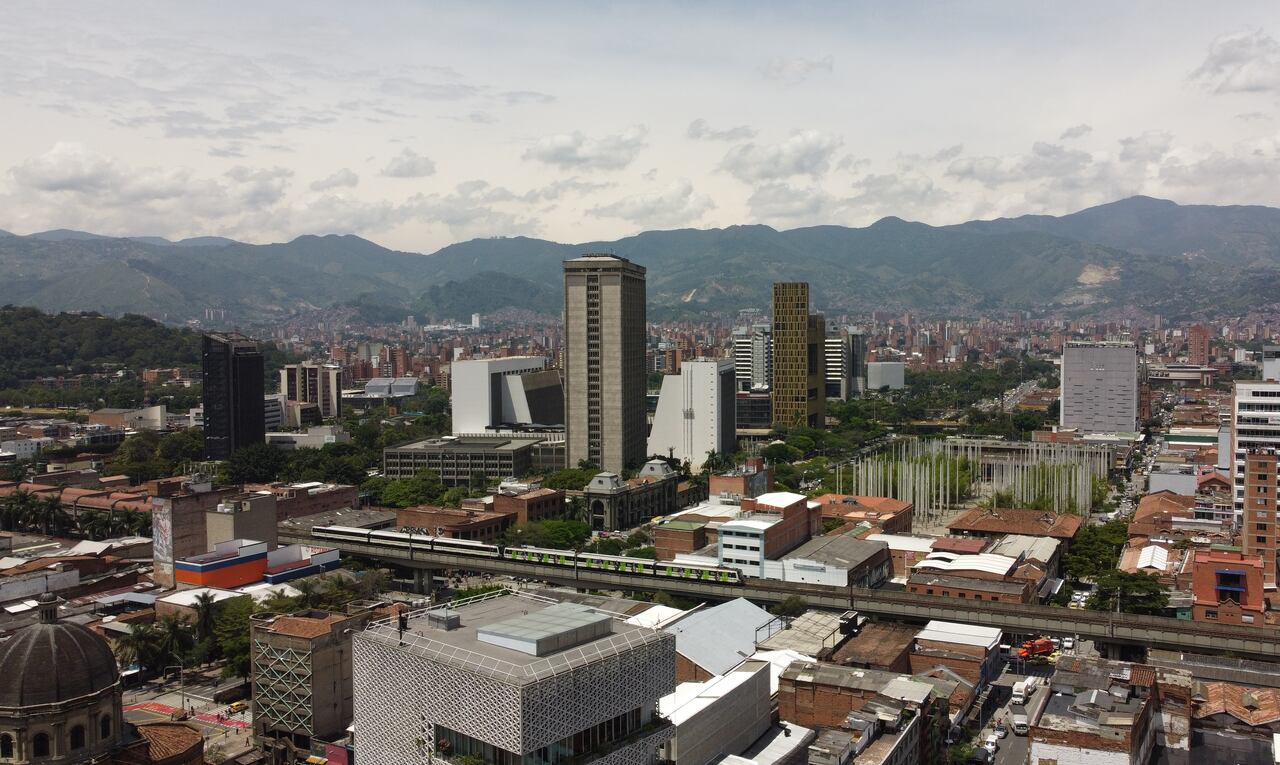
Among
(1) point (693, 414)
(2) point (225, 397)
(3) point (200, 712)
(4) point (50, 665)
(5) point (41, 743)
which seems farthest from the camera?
(2) point (225, 397)

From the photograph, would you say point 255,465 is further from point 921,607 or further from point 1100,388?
point 1100,388

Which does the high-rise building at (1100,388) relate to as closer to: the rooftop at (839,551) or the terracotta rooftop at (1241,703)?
the rooftop at (839,551)

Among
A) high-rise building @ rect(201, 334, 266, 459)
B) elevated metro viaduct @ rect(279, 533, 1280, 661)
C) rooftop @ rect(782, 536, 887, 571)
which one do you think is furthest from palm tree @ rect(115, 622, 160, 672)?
high-rise building @ rect(201, 334, 266, 459)

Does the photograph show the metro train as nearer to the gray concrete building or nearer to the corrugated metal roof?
the corrugated metal roof

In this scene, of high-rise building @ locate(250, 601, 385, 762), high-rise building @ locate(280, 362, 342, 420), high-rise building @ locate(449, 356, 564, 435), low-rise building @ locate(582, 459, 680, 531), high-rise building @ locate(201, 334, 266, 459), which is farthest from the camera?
high-rise building @ locate(280, 362, 342, 420)

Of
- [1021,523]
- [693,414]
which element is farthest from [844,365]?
[1021,523]
